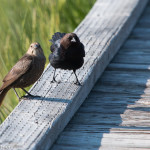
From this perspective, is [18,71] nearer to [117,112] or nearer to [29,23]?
[117,112]

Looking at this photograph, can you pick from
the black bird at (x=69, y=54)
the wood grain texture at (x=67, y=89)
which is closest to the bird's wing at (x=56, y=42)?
the black bird at (x=69, y=54)

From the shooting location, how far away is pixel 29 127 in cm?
247

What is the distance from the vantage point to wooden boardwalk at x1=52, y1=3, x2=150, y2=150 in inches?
101

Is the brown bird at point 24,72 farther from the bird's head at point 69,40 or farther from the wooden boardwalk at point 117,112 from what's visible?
the wooden boardwalk at point 117,112

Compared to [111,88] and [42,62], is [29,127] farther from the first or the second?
[111,88]

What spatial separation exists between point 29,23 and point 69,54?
2.70 ft

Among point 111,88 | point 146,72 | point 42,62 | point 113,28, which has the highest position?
point 113,28

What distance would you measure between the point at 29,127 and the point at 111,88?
109 cm

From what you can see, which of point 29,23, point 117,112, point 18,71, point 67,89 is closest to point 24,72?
point 18,71

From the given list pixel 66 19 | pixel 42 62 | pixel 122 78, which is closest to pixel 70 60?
pixel 42 62

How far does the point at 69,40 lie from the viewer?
3246mm

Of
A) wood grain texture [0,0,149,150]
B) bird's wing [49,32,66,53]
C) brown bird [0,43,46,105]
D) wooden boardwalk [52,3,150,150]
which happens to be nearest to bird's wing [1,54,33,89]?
brown bird [0,43,46,105]

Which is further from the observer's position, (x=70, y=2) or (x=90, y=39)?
(x=70, y=2)

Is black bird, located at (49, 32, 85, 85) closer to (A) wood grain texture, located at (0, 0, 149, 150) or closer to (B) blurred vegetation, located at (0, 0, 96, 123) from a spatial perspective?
(A) wood grain texture, located at (0, 0, 149, 150)
